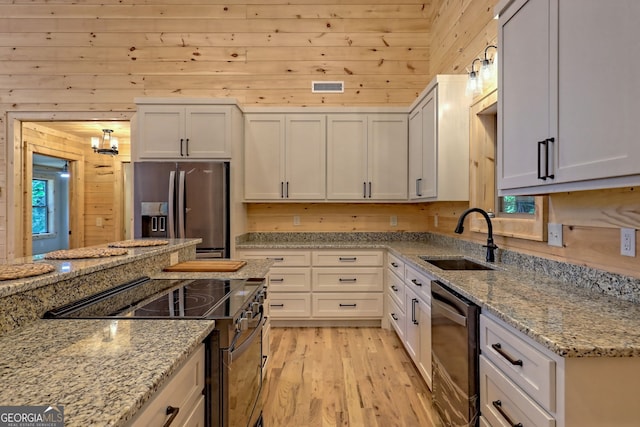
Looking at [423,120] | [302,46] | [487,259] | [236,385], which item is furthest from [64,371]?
[302,46]

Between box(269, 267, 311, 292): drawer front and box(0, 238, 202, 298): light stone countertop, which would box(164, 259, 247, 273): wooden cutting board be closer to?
box(0, 238, 202, 298): light stone countertop

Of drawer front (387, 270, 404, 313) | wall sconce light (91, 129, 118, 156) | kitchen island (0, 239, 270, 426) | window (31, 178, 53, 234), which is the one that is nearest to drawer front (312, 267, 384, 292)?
drawer front (387, 270, 404, 313)

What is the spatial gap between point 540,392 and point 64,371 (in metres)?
1.31

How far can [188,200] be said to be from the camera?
11.5 feet

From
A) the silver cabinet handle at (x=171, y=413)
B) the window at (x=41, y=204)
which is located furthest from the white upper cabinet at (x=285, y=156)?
the window at (x=41, y=204)

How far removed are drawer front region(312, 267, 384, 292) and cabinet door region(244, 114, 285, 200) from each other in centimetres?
98

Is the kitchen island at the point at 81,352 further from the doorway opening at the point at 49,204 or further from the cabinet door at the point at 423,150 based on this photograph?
the doorway opening at the point at 49,204

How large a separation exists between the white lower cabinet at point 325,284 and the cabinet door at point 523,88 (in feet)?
6.62

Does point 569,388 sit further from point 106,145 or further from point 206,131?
point 106,145

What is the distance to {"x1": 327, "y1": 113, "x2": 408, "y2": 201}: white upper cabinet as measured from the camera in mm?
3879

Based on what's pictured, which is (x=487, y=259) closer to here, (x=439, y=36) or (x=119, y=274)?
(x=119, y=274)

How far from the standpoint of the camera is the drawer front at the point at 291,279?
12.1 ft

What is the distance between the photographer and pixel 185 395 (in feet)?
3.41

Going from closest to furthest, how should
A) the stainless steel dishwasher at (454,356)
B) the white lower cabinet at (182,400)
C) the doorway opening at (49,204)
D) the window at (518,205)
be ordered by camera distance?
the white lower cabinet at (182,400) < the stainless steel dishwasher at (454,356) < the window at (518,205) < the doorway opening at (49,204)
